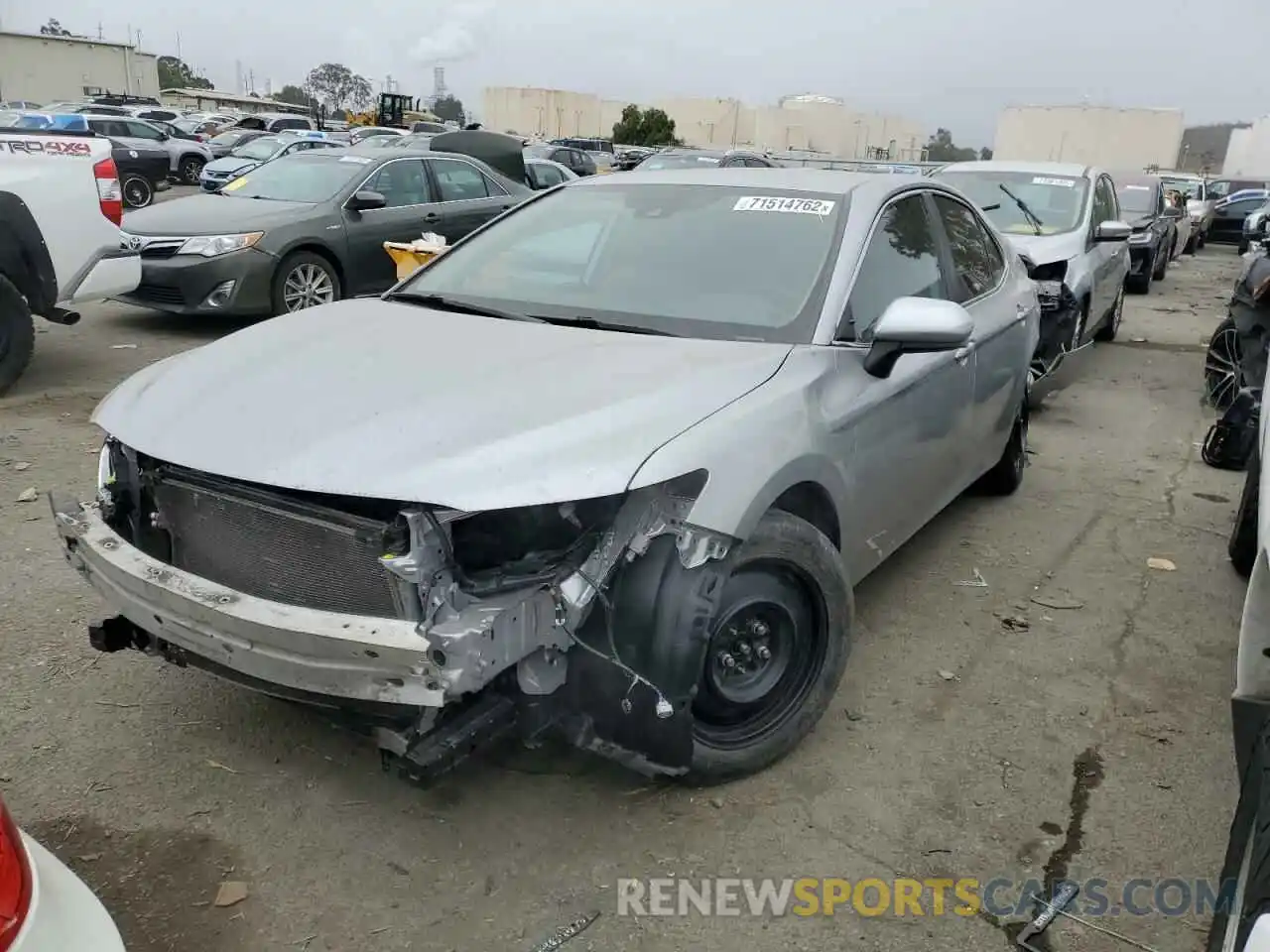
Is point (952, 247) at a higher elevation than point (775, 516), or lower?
higher

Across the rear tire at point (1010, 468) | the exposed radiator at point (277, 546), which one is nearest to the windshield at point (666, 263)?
the exposed radiator at point (277, 546)

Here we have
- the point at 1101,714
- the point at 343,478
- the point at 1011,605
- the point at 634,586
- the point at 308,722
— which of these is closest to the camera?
the point at 343,478

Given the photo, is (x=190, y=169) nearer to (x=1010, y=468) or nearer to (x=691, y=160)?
(x=691, y=160)

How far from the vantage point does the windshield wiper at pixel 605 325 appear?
333 centimetres

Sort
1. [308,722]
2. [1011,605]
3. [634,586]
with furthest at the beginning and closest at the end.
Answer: [1011,605], [308,722], [634,586]

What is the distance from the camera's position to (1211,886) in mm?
2703

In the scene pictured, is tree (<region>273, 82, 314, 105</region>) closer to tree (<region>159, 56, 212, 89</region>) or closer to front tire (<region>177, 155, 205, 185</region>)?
tree (<region>159, 56, 212, 89</region>)

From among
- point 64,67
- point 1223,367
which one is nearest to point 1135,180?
point 1223,367

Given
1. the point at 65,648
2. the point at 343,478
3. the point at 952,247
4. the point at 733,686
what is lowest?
the point at 65,648

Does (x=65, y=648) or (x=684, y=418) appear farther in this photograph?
(x=65, y=648)

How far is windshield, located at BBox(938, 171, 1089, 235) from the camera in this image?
28.3 ft

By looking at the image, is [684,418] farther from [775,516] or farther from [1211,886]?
[1211,886]

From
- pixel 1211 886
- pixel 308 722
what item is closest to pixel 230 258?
pixel 308 722

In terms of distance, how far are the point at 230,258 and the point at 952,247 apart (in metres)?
6.01
